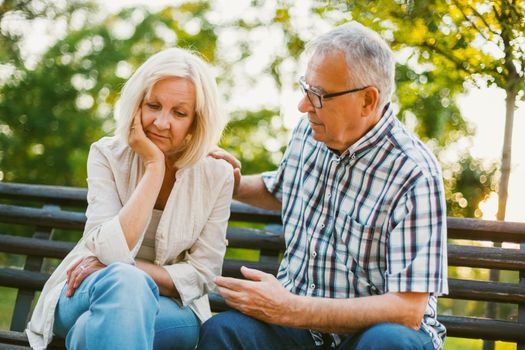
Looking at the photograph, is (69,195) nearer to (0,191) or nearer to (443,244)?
(0,191)

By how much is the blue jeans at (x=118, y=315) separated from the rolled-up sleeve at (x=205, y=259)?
0.41 ft

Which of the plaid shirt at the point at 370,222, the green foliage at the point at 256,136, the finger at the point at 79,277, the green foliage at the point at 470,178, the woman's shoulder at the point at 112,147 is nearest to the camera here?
the plaid shirt at the point at 370,222

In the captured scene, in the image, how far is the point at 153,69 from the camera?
2824 millimetres

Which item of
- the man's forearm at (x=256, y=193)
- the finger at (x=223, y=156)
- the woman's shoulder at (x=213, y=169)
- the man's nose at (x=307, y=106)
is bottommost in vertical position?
the man's forearm at (x=256, y=193)

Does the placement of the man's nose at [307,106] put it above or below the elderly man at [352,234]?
above

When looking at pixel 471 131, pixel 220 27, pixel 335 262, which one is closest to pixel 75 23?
pixel 220 27

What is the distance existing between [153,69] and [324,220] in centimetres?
94

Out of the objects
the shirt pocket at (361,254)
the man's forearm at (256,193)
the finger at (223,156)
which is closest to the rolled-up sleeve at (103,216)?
the finger at (223,156)

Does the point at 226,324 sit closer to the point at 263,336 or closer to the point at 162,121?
the point at 263,336

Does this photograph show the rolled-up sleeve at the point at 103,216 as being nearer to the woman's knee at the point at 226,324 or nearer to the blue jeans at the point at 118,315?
the blue jeans at the point at 118,315

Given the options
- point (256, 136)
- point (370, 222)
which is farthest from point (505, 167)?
point (256, 136)

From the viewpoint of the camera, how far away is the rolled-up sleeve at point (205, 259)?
2.77m

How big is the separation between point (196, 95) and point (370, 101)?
72 cm

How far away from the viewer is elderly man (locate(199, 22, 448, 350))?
2.43 metres
